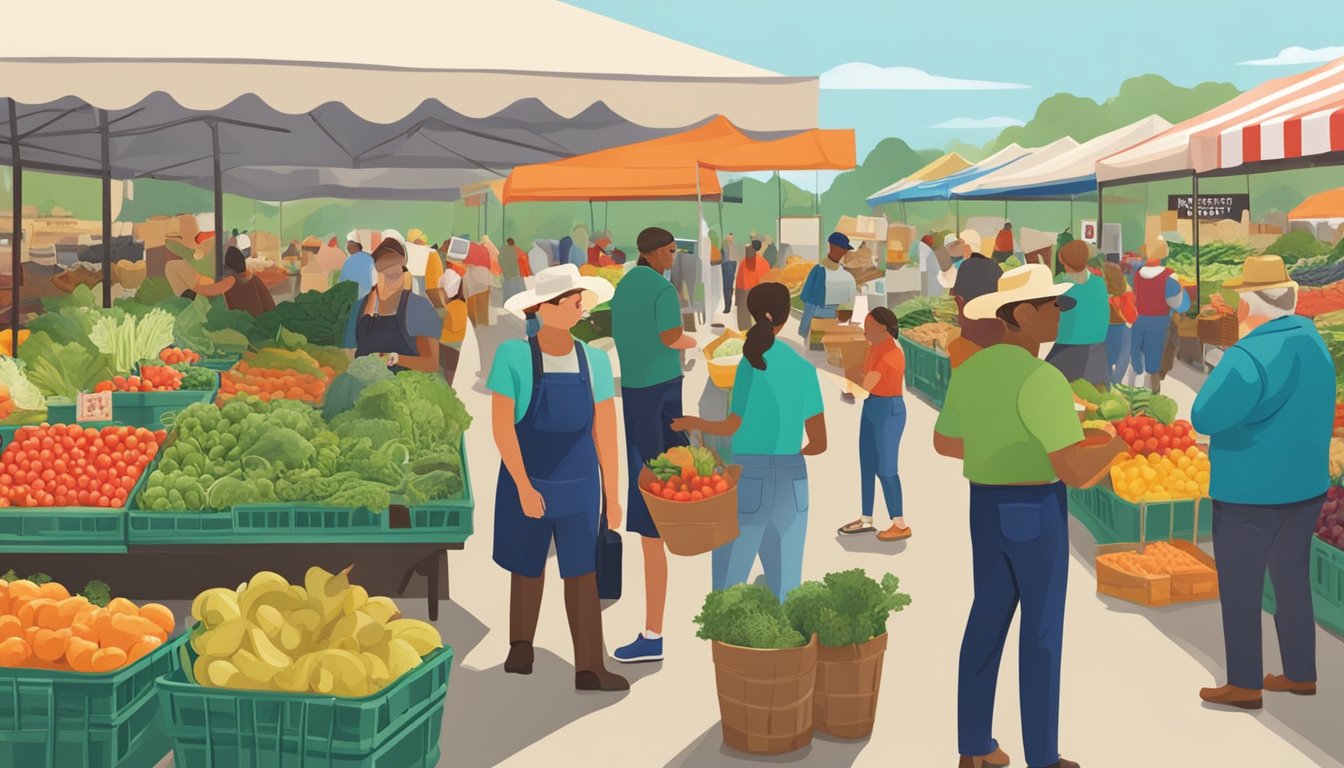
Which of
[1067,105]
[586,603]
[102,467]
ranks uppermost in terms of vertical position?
[1067,105]

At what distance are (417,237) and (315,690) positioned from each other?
72.4ft

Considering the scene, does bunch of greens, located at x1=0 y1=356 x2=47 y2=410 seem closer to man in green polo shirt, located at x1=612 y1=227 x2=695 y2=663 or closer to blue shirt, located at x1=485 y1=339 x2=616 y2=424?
man in green polo shirt, located at x1=612 y1=227 x2=695 y2=663

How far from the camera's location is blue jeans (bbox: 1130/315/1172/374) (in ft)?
44.0

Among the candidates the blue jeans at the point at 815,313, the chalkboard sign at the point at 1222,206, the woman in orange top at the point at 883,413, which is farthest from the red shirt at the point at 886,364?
the chalkboard sign at the point at 1222,206

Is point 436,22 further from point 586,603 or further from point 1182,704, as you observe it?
point 1182,704

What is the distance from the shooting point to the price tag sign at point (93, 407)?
741cm

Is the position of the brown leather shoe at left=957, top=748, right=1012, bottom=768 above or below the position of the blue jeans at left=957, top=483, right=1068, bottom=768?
below

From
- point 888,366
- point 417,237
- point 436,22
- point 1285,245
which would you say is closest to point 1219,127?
point 888,366

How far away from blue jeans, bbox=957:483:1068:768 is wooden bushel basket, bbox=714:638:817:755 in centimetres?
59

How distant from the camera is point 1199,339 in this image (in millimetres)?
16734

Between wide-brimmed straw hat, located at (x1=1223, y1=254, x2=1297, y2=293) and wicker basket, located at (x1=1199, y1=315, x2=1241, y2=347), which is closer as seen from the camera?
wide-brimmed straw hat, located at (x1=1223, y1=254, x2=1297, y2=293)

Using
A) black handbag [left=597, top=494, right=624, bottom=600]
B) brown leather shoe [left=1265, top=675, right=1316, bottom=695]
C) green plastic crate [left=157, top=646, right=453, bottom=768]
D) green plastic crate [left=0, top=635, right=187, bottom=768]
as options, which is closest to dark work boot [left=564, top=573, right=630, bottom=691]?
black handbag [left=597, top=494, right=624, bottom=600]

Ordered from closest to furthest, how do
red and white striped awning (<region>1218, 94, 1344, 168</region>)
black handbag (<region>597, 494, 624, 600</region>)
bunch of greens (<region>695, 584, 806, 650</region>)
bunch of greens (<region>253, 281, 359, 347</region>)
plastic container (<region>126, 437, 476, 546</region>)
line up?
bunch of greens (<region>695, 584, 806, 650</region>) < plastic container (<region>126, 437, 476, 546</region>) < black handbag (<region>597, 494, 624, 600</region>) < red and white striped awning (<region>1218, 94, 1344, 168</region>) < bunch of greens (<region>253, 281, 359, 347</region>)

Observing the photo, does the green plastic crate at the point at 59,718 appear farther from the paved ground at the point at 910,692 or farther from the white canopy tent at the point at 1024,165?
the white canopy tent at the point at 1024,165
